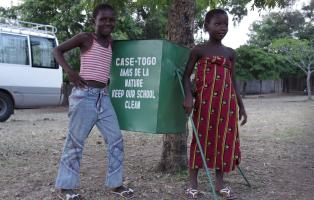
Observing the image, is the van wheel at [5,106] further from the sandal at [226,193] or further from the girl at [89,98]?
the sandal at [226,193]

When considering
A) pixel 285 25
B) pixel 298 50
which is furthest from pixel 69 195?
pixel 285 25

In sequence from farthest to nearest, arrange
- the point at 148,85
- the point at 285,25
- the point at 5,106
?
the point at 285,25, the point at 5,106, the point at 148,85

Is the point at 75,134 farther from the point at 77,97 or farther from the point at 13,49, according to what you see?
the point at 13,49

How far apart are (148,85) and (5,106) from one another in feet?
30.7

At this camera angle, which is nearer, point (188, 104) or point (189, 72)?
point (188, 104)

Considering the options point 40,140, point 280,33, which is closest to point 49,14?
point 40,140

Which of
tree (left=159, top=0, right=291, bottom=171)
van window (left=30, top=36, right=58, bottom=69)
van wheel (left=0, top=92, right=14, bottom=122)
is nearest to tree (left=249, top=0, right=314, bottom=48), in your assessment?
van window (left=30, top=36, right=58, bottom=69)

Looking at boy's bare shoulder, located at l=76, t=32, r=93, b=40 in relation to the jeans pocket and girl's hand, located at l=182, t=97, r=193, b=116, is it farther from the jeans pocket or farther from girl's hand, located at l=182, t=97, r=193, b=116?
girl's hand, located at l=182, t=97, r=193, b=116

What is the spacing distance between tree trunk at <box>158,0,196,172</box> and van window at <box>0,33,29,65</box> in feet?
28.6

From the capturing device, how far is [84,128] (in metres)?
3.86

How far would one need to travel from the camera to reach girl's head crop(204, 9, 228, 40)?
394 centimetres

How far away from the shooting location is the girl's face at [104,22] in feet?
12.6

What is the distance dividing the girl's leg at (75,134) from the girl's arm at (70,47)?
10 cm

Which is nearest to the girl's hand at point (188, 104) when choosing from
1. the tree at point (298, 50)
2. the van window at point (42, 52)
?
the van window at point (42, 52)
